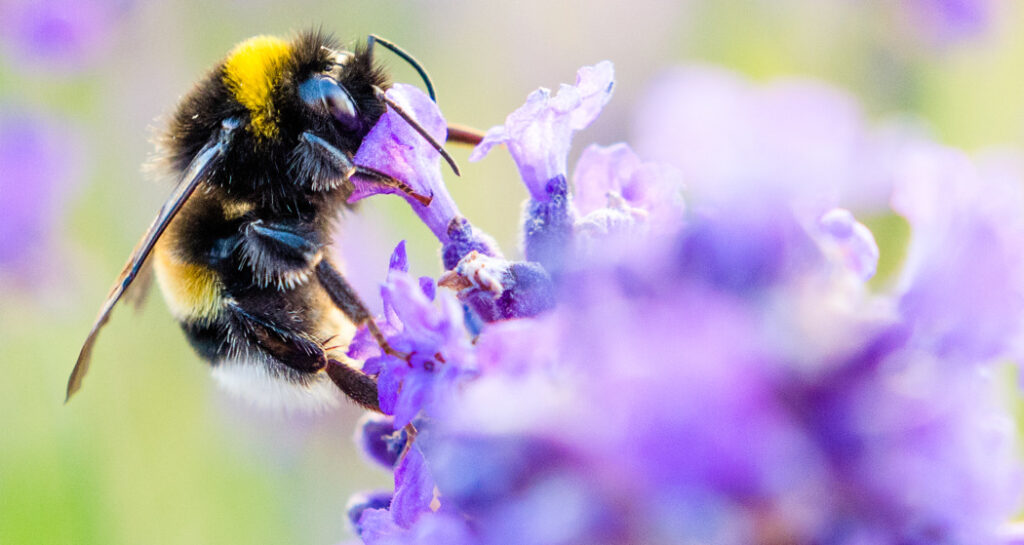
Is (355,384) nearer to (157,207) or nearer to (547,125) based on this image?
(547,125)

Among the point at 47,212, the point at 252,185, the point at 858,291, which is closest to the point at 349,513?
the point at 252,185

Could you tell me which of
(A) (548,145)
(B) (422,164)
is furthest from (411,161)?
(A) (548,145)

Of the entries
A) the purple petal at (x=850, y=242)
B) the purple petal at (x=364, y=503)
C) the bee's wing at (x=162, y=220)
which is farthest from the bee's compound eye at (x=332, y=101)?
the purple petal at (x=850, y=242)

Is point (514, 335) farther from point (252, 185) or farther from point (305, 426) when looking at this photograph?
point (305, 426)

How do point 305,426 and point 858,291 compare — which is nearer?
point 858,291

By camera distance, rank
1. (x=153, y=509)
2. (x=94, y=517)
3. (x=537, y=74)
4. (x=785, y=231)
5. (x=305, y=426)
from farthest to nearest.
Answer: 1. (x=537, y=74)
2. (x=305, y=426)
3. (x=153, y=509)
4. (x=94, y=517)
5. (x=785, y=231)

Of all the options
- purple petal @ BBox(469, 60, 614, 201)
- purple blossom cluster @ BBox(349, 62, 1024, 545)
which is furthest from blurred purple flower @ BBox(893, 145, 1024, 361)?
purple petal @ BBox(469, 60, 614, 201)

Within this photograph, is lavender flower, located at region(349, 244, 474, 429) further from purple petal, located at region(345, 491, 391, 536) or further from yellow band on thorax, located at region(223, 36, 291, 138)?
yellow band on thorax, located at region(223, 36, 291, 138)

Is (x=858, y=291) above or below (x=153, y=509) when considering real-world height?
above
